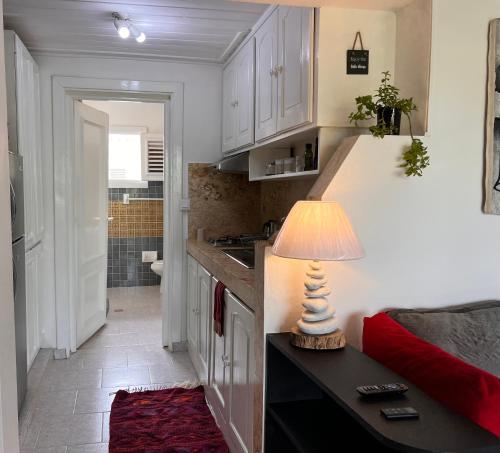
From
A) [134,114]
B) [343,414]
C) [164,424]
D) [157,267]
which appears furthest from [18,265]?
[134,114]

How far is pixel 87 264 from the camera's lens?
4195mm

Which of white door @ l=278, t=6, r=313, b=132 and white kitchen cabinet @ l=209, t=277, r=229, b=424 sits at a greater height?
white door @ l=278, t=6, r=313, b=132

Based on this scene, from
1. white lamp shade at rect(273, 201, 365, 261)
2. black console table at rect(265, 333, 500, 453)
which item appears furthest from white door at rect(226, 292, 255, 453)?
white lamp shade at rect(273, 201, 365, 261)

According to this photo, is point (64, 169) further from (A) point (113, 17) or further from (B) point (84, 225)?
(A) point (113, 17)

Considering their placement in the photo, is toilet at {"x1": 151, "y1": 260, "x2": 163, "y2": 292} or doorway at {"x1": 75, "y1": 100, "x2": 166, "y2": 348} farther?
doorway at {"x1": 75, "y1": 100, "x2": 166, "y2": 348}

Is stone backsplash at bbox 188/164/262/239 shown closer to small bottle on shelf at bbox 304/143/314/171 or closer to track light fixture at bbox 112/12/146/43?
track light fixture at bbox 112/12/146/43

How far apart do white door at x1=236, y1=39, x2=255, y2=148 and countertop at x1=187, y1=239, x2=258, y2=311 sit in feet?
2.45

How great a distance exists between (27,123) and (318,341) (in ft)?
8.61

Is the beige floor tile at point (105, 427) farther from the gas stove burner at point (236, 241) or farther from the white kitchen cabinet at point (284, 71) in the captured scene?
the white kitchen cabinet at point (284, 71)

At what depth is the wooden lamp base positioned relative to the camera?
5.75 feet

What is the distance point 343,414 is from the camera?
1.84 meters

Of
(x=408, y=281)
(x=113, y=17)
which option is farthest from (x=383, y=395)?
(x=113, y=17)

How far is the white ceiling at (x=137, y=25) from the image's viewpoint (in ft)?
8.94

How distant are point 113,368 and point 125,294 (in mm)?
2396
